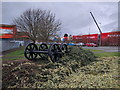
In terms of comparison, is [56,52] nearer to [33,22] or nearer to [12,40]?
[33,22]

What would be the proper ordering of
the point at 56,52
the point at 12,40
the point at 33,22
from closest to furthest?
the point at 56,52 < the point at 33,22 < the point at 12,40

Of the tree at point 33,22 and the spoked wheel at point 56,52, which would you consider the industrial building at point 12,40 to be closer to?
the tree at point 33,22

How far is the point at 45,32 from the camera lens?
16844mm

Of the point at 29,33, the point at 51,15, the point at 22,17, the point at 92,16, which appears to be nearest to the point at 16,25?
the point at 22,17

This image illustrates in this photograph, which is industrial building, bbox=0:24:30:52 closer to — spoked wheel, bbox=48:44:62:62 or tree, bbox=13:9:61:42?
tree, bbox=13:9:61:42

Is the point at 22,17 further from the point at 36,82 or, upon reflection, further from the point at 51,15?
the point at 36,82

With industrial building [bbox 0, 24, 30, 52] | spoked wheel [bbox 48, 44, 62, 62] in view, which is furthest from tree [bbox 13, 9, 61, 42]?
spoked wheel [bbox 48, 44, 62, 62]

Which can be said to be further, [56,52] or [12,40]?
[12,40]

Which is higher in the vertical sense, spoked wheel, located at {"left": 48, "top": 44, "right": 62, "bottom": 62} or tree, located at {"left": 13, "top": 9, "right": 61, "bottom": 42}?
tree, located at {"left": 13, "top": 9, "right": 61, "bottom": 42}

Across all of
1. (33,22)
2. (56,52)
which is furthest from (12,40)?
(56,52)

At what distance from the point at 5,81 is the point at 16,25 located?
65.2 feet

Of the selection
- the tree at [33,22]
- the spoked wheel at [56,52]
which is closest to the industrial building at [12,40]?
the tree at [33,22]

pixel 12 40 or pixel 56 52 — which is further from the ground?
pixel 12 40

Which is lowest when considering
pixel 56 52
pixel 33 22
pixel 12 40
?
pixel 56 52
